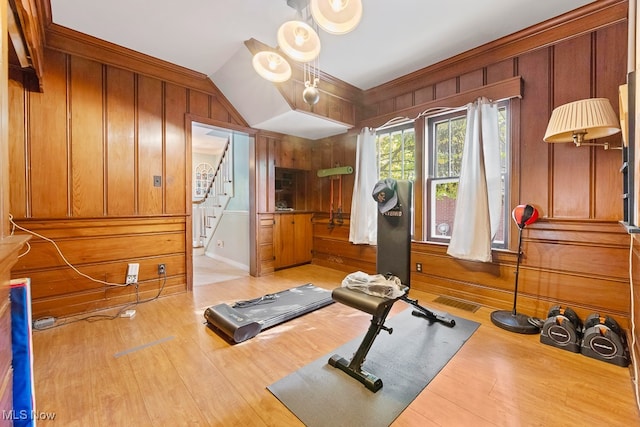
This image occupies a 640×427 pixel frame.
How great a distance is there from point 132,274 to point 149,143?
154 cm

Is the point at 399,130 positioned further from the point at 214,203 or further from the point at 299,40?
the point at 214,203

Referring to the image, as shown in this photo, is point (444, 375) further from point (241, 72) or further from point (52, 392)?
point (241, 72)

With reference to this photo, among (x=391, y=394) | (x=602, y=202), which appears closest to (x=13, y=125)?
(x=391, y=394)

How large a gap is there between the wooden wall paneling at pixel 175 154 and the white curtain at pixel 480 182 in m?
3.41

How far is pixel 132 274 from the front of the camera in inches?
122

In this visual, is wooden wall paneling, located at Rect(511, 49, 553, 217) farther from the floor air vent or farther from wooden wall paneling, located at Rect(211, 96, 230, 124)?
wooden wall paneling, located at Rect(211, 96, 230, 124)

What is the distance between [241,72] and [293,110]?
0.78 meters

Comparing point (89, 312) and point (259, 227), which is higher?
point (259, 227)

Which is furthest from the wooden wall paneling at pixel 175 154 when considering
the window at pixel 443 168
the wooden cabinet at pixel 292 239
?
the window at pixel 443 168

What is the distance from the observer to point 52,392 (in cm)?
165

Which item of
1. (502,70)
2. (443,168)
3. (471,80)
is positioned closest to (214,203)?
(443,168)

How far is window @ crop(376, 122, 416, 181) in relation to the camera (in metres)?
3.78

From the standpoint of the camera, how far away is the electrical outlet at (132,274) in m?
3.09

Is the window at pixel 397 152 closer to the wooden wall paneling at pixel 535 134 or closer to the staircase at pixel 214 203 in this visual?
the wooden wall paneling at pixel 535 134
